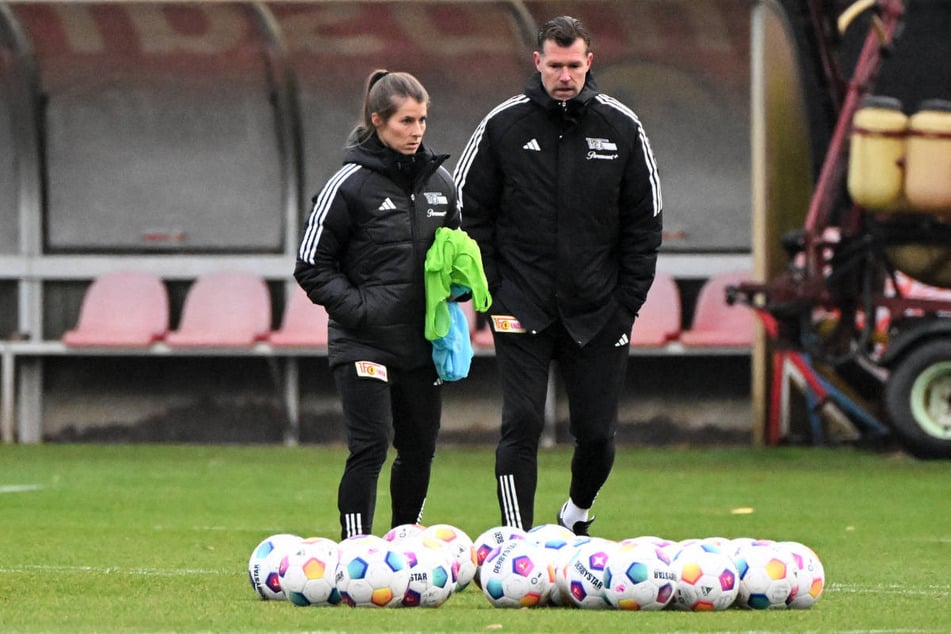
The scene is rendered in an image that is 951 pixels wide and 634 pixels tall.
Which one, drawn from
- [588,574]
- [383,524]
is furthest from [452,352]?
[383,524]

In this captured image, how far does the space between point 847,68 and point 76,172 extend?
6499 millimetres

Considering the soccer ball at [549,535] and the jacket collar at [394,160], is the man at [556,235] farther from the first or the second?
the soccer ball at [549,535]

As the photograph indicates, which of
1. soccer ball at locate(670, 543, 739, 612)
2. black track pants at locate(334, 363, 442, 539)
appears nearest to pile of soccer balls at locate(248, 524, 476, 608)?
soccer ball at locate(670, 543, 739, 612)

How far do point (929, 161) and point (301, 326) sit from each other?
5572mm

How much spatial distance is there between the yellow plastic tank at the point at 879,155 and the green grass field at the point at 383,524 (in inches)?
72.9

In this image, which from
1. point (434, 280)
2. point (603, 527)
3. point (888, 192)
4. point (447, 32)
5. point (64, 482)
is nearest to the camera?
point (434, 280)

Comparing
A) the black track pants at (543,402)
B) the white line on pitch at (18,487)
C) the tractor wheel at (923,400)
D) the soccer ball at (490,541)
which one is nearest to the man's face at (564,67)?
the black track pants at (543,402)

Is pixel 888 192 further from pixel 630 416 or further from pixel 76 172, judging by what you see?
pixel 76 172

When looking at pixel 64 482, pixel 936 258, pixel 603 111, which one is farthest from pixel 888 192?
pixel 603 111

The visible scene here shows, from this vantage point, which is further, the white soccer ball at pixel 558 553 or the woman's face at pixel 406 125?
the woman's face at pixel 406 125

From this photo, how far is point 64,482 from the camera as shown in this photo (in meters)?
13.7

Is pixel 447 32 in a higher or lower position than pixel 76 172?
higher

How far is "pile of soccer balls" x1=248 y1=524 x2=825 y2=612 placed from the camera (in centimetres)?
690

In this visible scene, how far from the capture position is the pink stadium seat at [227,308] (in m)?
17.9
